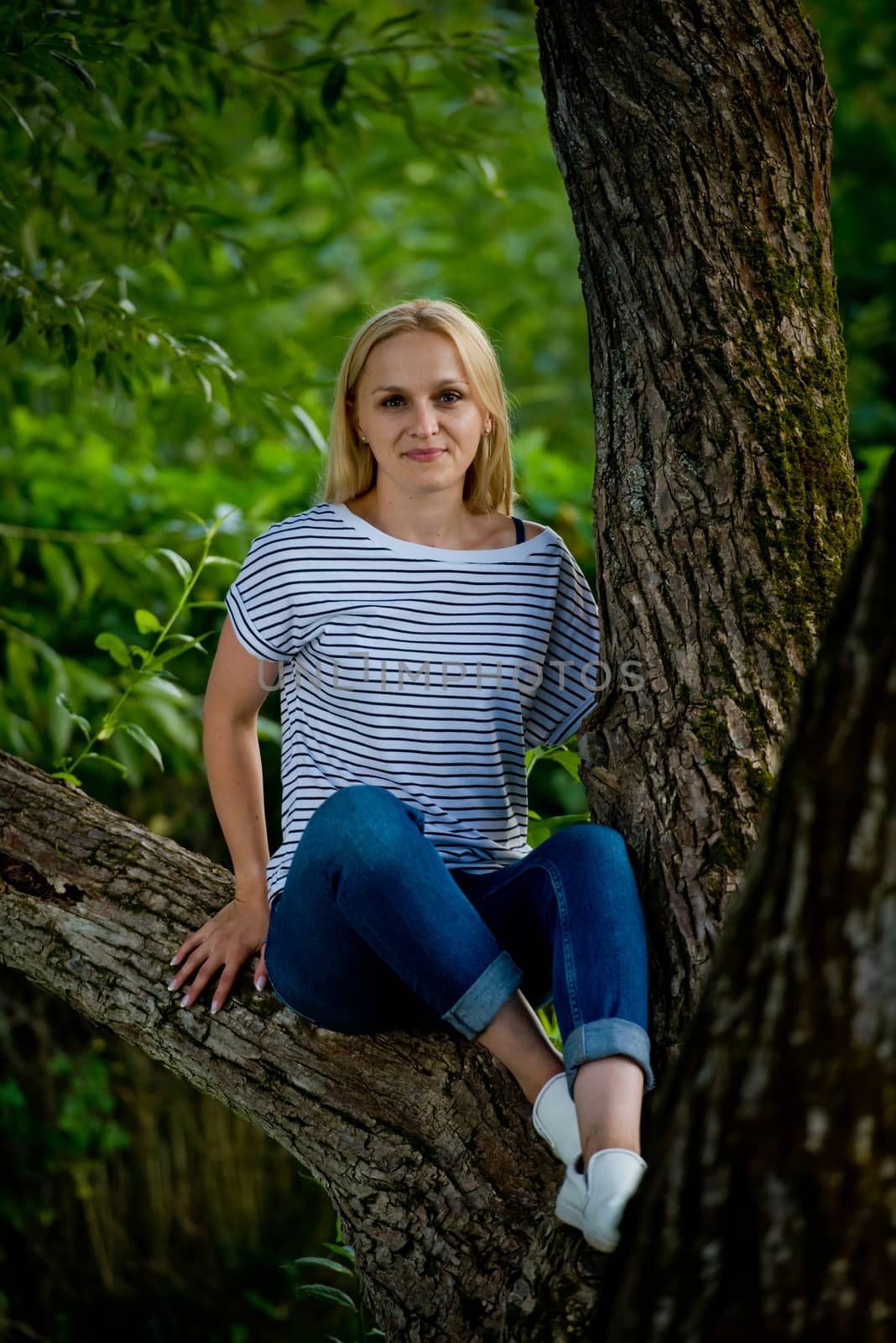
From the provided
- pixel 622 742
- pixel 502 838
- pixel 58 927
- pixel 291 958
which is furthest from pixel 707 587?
pixel 58 927

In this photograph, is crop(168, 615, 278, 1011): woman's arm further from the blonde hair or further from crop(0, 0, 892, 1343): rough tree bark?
the blonde hair

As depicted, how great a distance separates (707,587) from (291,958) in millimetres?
790

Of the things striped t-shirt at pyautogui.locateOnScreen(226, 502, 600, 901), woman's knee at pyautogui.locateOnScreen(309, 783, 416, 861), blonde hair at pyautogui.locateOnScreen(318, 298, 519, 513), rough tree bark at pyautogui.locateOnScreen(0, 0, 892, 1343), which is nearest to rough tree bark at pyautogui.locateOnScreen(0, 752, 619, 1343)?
rough tree bark at pyautogui.locateOnScreen(0, 0, 892, 1343)

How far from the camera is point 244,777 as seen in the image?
208cm

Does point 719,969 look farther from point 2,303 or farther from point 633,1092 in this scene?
point 2,303

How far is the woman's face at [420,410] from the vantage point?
204 centimetres

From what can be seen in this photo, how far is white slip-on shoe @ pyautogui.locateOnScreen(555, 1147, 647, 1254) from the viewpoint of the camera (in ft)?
4.43

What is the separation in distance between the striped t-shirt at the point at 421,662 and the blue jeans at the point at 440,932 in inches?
7.5

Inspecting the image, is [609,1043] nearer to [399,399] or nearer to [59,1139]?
[399,399]

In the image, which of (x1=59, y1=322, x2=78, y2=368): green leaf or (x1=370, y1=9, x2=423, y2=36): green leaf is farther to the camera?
(x1=370, y1=9, x2=423, y2=36): green leaf

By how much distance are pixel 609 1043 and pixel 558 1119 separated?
0.40ft

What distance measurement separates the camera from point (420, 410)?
80.2 inches

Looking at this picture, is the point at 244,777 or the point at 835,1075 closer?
the point at 835,1075

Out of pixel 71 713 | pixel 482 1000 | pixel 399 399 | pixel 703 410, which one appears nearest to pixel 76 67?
pixel 399 399
